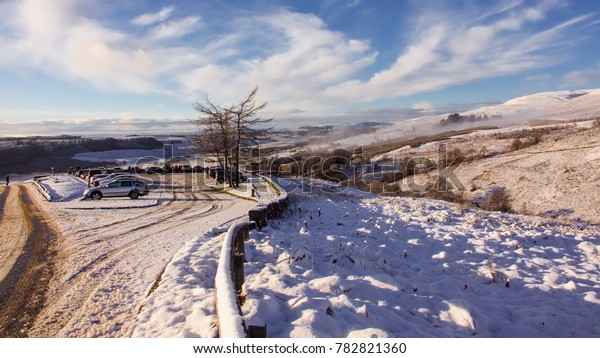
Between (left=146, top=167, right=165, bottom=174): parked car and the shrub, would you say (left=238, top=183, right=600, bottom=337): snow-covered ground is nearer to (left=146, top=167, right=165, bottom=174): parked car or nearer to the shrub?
the shrub

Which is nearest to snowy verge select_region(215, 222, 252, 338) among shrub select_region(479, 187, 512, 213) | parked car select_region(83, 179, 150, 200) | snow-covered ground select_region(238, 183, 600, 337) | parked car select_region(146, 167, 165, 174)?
snow-covered ground select_region(238, 183, 600, 337)

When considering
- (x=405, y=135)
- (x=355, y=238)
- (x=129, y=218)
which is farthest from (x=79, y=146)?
(x=355, y=238)

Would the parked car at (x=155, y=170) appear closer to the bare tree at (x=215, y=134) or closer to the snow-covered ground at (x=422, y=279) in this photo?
the bare tree at (x=215, y=134)

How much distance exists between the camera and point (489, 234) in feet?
39.2

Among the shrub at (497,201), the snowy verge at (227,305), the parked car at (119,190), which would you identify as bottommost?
the shrub at (497,201)

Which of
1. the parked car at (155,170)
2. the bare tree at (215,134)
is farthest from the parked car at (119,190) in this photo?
the parked car at (155,170)

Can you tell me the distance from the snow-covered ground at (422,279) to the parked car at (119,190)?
16.8m

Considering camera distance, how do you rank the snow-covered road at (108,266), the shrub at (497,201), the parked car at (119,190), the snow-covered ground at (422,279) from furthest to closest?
1. the parked car at (119,190)
2. the shrub at (497,201)
3. the snow-covered road at (108,266)
4. the snow-covered ground at (422,279)

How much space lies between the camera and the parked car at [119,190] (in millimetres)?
25375

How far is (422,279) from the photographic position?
7.99 metres

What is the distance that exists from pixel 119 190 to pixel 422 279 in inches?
923

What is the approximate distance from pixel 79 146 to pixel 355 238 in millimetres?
135992
